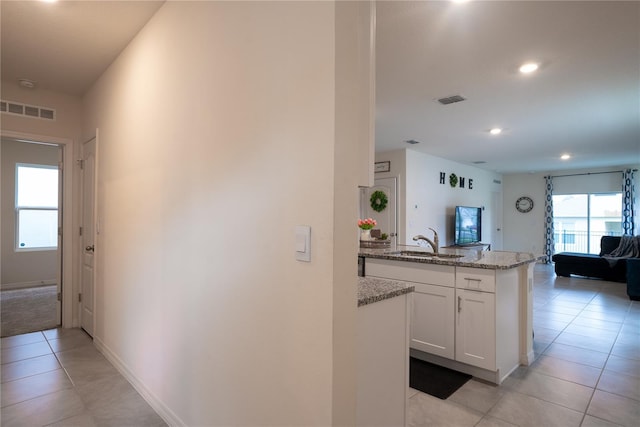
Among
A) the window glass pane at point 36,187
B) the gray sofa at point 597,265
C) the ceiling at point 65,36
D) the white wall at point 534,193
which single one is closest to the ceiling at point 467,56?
the ceiling at point 65,36

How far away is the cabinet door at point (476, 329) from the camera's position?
2.48 m

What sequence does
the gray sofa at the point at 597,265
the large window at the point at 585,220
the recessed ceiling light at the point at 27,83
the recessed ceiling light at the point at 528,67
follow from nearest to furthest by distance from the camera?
the recessed ceiling light at the point at 528,67 < the recessed ceiling light at the point at 27,83 < the gray sofa at the point at 597,265 < the large window at the point at 585,220

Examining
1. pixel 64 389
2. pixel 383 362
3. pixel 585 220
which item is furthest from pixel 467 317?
pixel 585 220

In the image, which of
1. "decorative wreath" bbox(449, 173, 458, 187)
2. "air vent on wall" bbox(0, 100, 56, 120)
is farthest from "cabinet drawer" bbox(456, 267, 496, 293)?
"decorative wreath" bbox(449, 173, 458, 187)

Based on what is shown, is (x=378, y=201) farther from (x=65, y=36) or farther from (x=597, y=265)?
(x=65, y=36)

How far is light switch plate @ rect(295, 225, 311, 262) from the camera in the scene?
110 cm

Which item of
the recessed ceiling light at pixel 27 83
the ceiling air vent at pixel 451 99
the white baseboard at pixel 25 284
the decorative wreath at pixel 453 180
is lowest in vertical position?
the white baseboard at pixel 25 284

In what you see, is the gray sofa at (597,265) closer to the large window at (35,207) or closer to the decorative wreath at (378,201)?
the decorative wreath at (378,201)

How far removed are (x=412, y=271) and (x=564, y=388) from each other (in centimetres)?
135

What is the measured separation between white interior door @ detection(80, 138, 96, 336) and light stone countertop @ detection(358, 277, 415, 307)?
3014 mm

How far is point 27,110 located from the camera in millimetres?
3447

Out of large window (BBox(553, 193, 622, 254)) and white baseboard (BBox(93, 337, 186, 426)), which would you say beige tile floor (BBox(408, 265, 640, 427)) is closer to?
white baseboard (BBox(93, 337, 186, 426))

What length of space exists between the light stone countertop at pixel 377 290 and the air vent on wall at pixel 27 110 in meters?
3.91

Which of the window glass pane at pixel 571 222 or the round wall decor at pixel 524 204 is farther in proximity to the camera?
Result: the round wall decor at pixel 524 204
